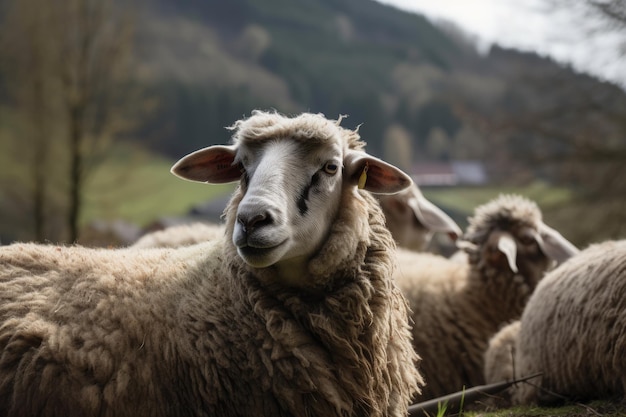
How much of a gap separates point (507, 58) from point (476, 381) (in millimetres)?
11867

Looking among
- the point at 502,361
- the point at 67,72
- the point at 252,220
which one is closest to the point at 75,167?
the point at 67,72

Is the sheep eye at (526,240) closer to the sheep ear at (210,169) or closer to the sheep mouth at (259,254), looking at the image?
the sheep ear at (210,169)

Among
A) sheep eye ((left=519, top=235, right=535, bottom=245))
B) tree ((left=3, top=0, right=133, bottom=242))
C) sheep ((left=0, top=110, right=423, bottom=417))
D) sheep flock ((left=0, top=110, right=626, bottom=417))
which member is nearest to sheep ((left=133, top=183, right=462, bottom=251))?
sheep eye ((left=519, top=235, right=535, bottom=245))

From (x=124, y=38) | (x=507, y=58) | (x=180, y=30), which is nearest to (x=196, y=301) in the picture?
(x=507, y=58)

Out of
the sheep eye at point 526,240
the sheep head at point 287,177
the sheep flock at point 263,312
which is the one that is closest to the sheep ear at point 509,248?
the sheep eye at point 526,240

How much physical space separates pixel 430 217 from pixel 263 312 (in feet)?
14.1

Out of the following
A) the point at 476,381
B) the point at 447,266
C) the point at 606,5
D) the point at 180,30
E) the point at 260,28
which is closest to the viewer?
the point at 476,381

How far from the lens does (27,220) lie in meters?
18.7

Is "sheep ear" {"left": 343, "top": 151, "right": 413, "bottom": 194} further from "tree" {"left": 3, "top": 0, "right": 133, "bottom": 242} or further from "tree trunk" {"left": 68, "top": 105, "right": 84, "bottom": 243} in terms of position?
"tree" {"left": 3, "top": 0, "right": 133, "bottom": 242}

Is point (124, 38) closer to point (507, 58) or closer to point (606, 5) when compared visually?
point (507, 58)

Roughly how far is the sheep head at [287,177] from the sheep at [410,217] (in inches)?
135

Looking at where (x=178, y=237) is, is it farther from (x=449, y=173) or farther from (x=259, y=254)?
(x=449, y=173)

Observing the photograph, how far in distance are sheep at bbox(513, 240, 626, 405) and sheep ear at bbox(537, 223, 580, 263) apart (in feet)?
3.24

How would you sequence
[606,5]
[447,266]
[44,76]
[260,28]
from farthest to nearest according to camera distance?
1. [260,28]
2. [44,76]
3. [606,5]
4. [447,266]
